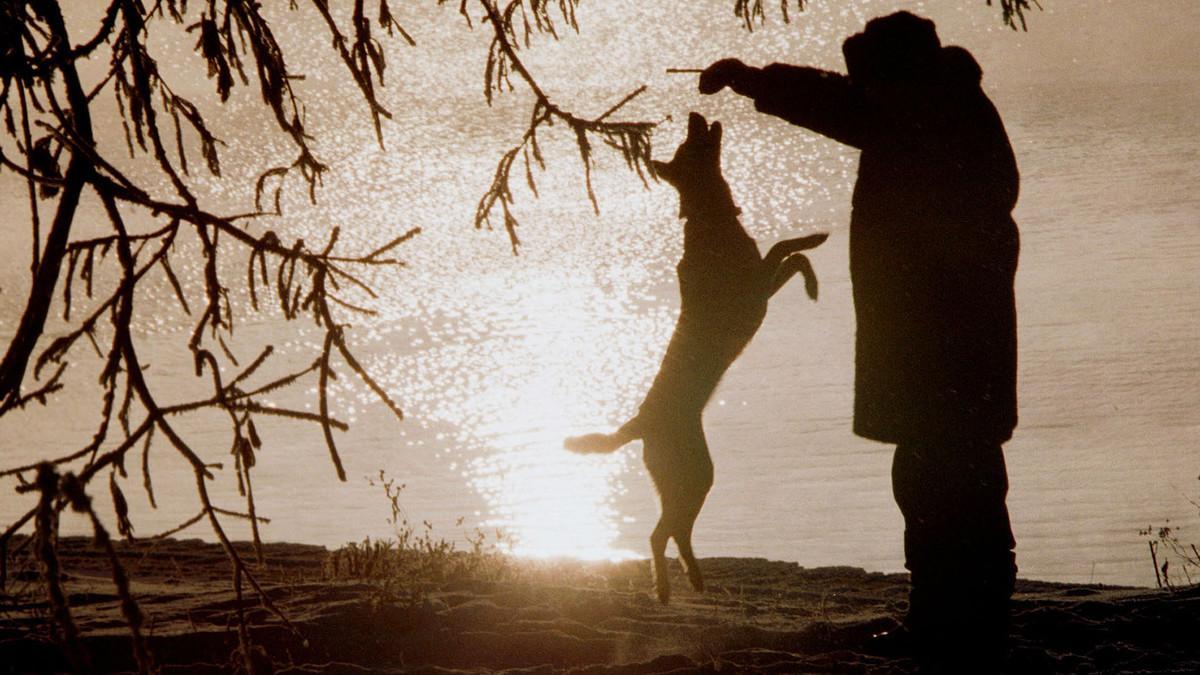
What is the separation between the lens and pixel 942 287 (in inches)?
187

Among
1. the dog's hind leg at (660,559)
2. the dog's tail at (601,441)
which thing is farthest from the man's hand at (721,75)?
the dog's hind leg at (660,559)

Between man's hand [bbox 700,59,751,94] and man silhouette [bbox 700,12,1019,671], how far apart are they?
0.12 feet

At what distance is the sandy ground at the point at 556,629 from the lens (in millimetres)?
5066

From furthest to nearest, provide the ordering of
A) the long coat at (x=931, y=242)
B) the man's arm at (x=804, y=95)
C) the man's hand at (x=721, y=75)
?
the long coat at (x=931, y=242)
the man's arm at (x=804, y=95)
the man's hand at (x=721, y=75)

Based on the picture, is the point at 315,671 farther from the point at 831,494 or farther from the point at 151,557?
the point at 831,494

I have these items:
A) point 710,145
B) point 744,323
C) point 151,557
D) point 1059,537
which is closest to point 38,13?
point 710,145

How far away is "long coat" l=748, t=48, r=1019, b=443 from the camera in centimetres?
475

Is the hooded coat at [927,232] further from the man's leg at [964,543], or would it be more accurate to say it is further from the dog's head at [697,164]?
the dog's head at [697,164]

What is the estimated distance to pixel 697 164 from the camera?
4496 mm

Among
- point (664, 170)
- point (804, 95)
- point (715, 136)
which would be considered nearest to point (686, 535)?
point (664, 170)

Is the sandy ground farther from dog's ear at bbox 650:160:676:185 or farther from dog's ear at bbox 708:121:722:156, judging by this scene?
dog's ear at bbox 708:121:722:156

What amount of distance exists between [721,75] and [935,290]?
4.20 ft

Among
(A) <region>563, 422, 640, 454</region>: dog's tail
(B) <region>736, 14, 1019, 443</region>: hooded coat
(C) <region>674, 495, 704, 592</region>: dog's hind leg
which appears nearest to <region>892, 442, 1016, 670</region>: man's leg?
(B) <region>736, 14, 1019, 443</region>: hooded coat

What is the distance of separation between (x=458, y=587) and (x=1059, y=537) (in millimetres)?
6096
